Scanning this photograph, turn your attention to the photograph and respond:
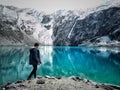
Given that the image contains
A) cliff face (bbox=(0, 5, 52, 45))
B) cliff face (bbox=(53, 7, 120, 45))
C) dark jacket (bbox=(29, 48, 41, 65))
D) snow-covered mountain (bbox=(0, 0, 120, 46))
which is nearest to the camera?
dark jacket (bbox=(29, 48, 41, 65))

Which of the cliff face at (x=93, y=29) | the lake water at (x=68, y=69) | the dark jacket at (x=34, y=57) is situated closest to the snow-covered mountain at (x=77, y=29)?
the cliff face at (x=93, y=29)

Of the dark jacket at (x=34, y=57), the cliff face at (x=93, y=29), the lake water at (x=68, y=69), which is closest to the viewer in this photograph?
the dark jacket at (x=34, y=57)

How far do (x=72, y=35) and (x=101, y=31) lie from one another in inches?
921

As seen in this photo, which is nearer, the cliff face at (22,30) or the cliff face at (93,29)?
the cliff face at (93,29)

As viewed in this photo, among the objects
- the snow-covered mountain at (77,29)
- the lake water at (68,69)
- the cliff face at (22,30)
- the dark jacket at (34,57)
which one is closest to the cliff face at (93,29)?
the snow-covered mountain at (77,29)

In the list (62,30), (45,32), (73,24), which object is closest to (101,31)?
(73,24)

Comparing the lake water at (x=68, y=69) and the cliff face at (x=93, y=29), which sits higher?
the cliff face at (x=93, y=29)

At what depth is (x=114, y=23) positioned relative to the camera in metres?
112

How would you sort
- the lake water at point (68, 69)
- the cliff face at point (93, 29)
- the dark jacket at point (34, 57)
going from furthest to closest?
the cliff face at point (93, 29)
the lake water at point (68, 69)
the dark jacket at point (34, 57)

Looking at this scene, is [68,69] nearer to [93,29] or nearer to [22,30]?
[93,29]

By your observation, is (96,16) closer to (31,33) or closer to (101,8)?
(101,8)

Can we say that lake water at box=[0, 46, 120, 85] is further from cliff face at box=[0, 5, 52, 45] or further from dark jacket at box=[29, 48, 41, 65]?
cliff face at box=[0, 5, 52, 45]

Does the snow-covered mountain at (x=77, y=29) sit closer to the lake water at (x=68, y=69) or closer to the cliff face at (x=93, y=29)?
the cliff face at (x=93, y=29)

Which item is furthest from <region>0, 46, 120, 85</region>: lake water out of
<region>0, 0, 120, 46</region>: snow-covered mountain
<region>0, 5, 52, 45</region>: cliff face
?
<region>0, 5, 52, 45</region>: cliff face
